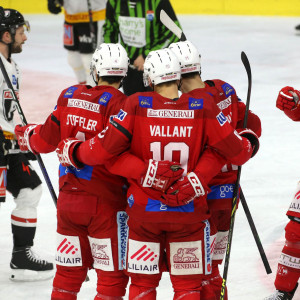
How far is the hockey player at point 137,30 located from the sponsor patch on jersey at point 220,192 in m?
2.99

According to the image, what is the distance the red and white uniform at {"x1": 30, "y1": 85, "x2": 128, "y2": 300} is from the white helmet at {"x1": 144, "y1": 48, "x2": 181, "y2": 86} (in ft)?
0.72

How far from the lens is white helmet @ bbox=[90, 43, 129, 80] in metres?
3.54

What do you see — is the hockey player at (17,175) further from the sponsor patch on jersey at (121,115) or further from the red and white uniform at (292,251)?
the red and white uniform at (292,251)

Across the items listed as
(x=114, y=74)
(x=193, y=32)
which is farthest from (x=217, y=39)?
(x=114, y=74)

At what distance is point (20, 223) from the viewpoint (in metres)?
4.52

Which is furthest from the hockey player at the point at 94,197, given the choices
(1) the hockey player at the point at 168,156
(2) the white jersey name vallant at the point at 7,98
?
(2) the white jersey name vallant at the point at 7,98

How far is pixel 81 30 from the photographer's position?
852 centimetres

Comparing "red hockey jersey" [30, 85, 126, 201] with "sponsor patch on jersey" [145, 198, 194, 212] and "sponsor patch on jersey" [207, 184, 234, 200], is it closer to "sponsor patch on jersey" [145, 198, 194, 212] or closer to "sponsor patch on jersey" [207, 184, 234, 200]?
"sponsor patch on jersey" [145, 198, 194, 212]

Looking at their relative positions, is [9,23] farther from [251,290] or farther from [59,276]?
[251,290]

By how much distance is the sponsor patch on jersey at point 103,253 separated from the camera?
355cm

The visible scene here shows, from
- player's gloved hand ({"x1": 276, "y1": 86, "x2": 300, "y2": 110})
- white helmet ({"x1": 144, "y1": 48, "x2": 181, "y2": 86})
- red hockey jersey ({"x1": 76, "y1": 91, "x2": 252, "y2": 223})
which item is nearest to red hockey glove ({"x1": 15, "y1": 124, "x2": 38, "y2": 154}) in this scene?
red hockey jersey ({"x1": 76, "y1": 91, "x2": 252, "y2": 223})

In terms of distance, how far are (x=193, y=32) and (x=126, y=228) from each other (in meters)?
9.04

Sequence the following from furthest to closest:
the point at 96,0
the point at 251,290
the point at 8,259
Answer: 1. the point at 96,0
2. the point at 8,259
3. the point at 251,290

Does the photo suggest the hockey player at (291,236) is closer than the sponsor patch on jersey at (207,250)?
No
